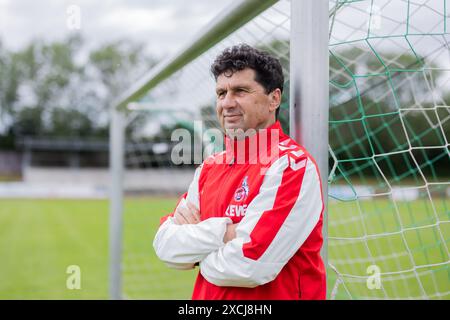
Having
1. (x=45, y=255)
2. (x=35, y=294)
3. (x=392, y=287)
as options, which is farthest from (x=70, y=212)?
(x=392, y=287)

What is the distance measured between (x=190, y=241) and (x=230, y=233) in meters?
0.12

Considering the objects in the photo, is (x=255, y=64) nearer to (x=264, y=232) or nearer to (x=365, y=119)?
(x=264, y=232)

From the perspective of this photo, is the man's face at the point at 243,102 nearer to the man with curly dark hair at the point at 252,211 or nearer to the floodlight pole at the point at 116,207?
the man with curly dark hair at the point at 252,211

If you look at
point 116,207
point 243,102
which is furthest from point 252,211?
point 116,207

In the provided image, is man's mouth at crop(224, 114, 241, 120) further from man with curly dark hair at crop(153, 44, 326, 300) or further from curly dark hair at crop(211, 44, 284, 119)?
curly dark hair at crop(211, 44, 284, 119)

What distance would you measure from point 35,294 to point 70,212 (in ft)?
35.8

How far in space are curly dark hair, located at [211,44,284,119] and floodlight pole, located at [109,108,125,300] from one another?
116 inches

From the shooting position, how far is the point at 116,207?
14.0 ft

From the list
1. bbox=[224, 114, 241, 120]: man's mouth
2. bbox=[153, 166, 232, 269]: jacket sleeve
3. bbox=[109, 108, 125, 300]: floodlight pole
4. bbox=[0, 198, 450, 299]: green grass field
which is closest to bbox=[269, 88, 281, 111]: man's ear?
bbox=[224, 114, 241, 120]: man's mouth

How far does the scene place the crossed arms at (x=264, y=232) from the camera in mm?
1263

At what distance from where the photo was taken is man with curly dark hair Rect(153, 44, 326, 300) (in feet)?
4.17

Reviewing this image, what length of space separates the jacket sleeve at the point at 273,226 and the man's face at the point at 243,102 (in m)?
0.17

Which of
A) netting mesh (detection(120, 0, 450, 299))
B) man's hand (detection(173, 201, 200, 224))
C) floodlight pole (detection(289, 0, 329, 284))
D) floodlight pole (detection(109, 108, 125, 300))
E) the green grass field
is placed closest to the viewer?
floodlight pole (detection(289, 0, 329, 284))
